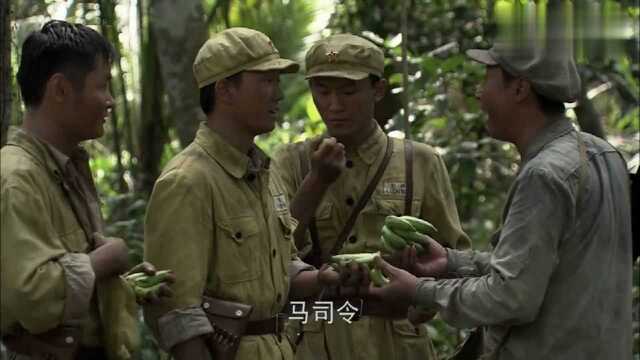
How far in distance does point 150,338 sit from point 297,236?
1.79 m

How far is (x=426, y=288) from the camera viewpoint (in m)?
4.17

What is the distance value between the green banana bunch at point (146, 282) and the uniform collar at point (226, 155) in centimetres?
54

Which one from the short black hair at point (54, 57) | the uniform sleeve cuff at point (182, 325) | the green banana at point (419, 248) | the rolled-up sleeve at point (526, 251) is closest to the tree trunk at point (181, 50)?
the green banana at point (419, 248)

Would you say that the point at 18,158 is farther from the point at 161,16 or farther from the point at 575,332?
the point at 161,16

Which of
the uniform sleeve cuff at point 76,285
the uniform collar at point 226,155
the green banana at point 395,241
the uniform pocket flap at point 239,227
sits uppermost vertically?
the uniform collar at point 226,155

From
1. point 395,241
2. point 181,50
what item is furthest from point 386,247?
point 181,50

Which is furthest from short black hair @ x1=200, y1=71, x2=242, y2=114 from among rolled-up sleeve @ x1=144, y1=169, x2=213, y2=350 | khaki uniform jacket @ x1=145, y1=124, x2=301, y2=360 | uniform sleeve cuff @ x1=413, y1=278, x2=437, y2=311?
uniform sleeve cuff @ x1=413, y1=278, x2=437, y2=311

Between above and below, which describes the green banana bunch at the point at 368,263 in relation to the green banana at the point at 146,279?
below

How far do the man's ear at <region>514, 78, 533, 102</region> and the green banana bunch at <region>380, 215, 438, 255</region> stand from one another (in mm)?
862

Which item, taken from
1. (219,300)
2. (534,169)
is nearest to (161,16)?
(219,300)

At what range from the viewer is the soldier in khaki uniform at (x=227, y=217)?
408 cm

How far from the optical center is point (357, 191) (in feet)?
16.9

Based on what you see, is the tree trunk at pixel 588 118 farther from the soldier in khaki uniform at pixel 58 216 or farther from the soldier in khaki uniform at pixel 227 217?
the soldier in khaki uniform at pixel 58 216

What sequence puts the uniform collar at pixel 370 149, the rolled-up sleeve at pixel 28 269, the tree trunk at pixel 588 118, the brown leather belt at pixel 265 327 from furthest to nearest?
1. the tree trunk at pixel 588 118
2. the uniform collar at pixel 370 149
3. the brown leather belt at pixel 265 327
4. the rolled-up sleeve at pixel 28 269
